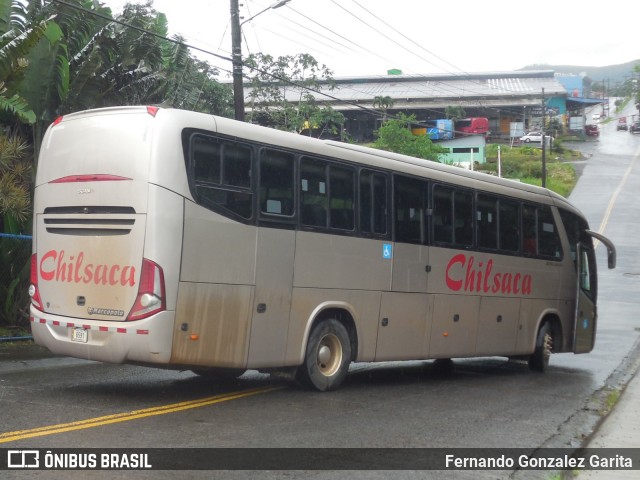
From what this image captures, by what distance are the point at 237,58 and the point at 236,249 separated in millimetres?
10533

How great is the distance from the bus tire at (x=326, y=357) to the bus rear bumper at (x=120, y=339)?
7.74 feet

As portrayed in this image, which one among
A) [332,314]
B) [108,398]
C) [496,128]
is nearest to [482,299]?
[332,314]

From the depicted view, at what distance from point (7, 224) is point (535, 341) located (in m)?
10.2

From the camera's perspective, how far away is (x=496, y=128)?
63.0 meters

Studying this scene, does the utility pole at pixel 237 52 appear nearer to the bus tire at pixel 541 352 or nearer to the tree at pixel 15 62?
the tree at pixel 15 62

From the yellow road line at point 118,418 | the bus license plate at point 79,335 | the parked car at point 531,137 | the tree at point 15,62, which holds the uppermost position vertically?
the parked car at point 531,137

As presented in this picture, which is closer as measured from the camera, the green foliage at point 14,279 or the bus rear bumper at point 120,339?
the bus rear bumper at point 120,339

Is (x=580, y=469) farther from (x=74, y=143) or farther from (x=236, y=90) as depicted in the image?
(x=236, y=90)

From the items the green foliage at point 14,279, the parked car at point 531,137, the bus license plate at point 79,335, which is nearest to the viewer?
the bus license plate at point 79,335

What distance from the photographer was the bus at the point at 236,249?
29.8ft

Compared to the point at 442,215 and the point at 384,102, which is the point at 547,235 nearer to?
the point at 442,215

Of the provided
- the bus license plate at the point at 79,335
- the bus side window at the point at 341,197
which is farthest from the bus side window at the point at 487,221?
the bus license plate at the point at 79,335

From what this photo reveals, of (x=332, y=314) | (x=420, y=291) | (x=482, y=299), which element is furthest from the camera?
(x=482, y=299)

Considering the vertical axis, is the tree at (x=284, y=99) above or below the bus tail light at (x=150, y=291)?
above
